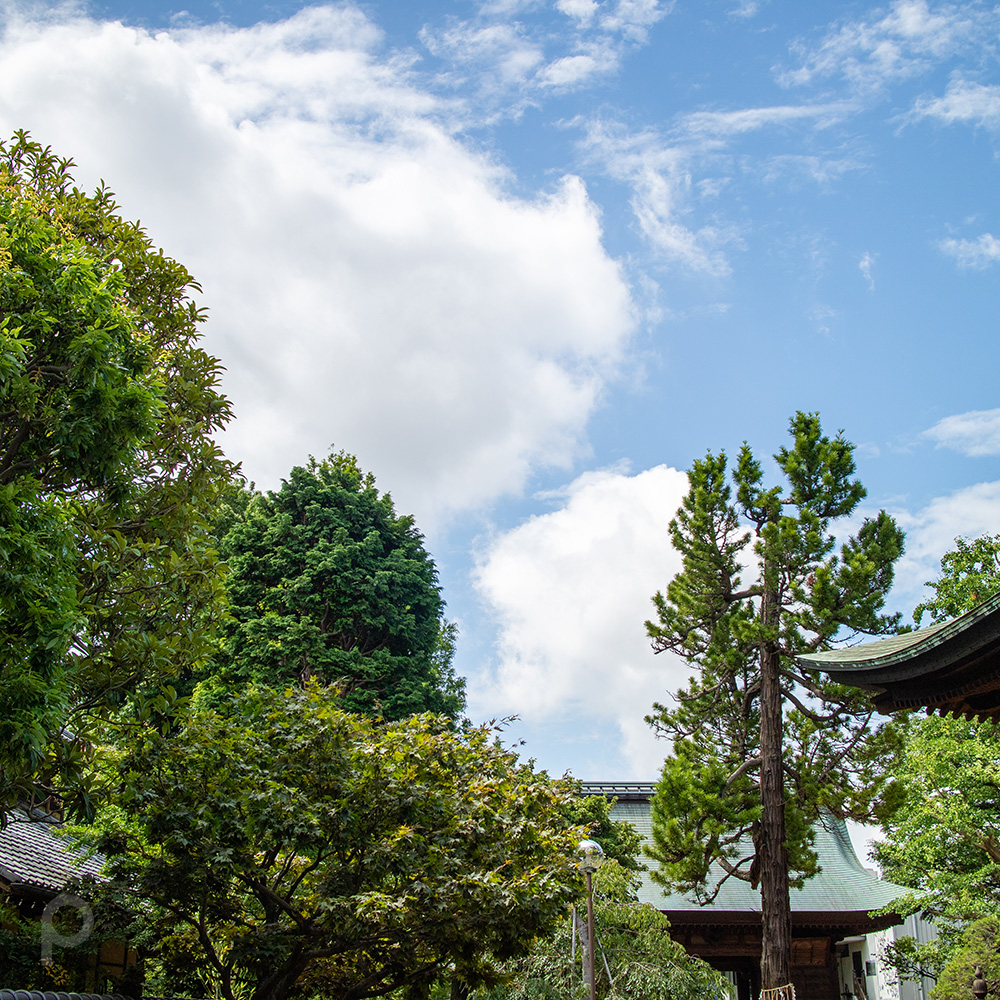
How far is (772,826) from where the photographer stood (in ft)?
48.5

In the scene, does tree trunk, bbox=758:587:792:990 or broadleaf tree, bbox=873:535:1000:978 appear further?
broadleaf tree, bbox=873:535:1000:978

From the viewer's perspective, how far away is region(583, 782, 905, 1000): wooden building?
1877cm

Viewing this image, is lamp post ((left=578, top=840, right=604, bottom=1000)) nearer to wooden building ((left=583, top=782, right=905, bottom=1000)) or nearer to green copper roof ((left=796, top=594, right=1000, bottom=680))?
green copper roof ((left=796, top=594, right=1000, bottom=680))

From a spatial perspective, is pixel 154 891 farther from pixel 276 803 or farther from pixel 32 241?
pixel 32 241

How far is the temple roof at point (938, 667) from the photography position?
18.1 ft

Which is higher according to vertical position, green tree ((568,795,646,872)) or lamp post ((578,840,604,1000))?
green tree ((568,795,646,872))

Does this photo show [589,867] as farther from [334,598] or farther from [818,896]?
[818,896]

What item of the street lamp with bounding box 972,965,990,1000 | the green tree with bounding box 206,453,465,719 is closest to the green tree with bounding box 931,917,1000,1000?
the street lamp with bounding box 972,965,990,1000

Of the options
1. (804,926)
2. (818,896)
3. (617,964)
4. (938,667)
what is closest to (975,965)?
(938,667)

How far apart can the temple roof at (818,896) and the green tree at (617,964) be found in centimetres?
354

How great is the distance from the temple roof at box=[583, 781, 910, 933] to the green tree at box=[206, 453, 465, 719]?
6.10 metres

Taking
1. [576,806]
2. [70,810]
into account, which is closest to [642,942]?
[576,806]

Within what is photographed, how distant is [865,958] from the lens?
2255cm

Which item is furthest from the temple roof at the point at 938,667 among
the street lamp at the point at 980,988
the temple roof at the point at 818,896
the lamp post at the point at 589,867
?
the temple roof at the point at 818,896
